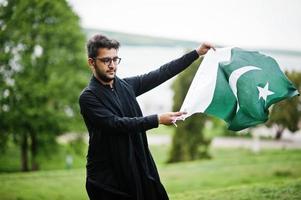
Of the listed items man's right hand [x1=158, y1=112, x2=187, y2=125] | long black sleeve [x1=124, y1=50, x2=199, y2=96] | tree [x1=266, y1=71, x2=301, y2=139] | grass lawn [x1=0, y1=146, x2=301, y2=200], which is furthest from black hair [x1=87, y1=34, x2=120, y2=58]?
tree [x1=266, y1=71, x2=301, y2=139]

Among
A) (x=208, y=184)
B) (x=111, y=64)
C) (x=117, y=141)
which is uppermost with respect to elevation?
(x=111, y=64)

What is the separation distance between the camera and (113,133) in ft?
12.0

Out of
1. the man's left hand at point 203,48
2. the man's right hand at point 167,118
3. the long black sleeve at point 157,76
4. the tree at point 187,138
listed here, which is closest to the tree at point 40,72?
the tree at point 187,138

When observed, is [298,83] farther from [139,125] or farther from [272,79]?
[139,125]

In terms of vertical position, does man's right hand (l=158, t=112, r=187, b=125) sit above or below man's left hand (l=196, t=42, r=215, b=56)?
below

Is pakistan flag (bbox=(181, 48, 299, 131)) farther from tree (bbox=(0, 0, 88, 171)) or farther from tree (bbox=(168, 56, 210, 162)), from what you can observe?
tree (bbox=(0, 0, 88, 171))

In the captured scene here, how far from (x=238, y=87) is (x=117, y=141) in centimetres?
172

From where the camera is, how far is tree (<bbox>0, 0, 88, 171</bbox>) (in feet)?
74.5

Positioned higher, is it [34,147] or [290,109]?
[290,109]

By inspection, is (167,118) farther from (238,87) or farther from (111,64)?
(238,87)

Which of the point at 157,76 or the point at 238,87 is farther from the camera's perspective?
the point at 238,87

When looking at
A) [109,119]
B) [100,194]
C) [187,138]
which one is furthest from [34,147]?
[109,119]

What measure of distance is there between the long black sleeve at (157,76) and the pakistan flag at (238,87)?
1.20 ft

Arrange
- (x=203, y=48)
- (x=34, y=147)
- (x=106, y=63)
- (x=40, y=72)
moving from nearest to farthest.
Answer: (x=106, y=63) < (x=203, y=48) < (x=40, y=72) < (x=34, y=147)
